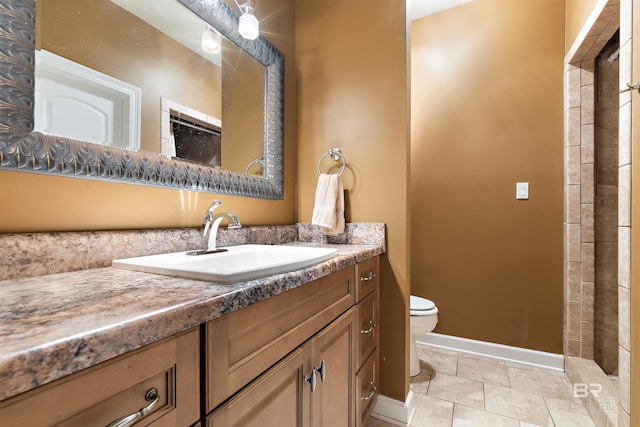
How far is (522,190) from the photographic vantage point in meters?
1.99

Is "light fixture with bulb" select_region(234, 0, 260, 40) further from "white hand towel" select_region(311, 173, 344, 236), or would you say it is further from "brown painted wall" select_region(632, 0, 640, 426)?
"brown painted wall" select_region(632, 0, 640, 426)

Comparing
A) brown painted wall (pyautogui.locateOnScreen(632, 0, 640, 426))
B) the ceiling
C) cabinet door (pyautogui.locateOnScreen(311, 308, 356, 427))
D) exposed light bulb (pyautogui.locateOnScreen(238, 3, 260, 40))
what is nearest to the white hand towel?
cabinet door (pyautogui.locateOnScreen(311, 308, 356, 427))

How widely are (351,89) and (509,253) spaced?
1.51m

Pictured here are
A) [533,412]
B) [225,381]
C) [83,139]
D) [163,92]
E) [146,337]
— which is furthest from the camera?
[533,412]

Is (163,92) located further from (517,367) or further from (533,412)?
(517,367)

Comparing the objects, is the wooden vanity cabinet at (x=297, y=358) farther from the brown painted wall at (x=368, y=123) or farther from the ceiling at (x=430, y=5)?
the ceiling at (x=430, y=5)

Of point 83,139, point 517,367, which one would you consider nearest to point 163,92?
point 83,139

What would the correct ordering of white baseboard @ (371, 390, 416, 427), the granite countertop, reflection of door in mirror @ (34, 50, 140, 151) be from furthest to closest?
white baseboard @ (371, 390, 416, 427), reflection of door in mirror @ (34, 50, 140, 151), the granite countertop

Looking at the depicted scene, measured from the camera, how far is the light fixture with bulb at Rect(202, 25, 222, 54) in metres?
1.23

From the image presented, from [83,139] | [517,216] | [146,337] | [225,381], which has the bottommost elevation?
[225,381]

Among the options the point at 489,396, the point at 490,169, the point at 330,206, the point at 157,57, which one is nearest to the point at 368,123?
the point at 330,206

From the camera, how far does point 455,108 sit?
2.17 metres

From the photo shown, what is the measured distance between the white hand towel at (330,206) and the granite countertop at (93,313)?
761mm

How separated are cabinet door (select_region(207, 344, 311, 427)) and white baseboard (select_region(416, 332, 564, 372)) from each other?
1719mm
